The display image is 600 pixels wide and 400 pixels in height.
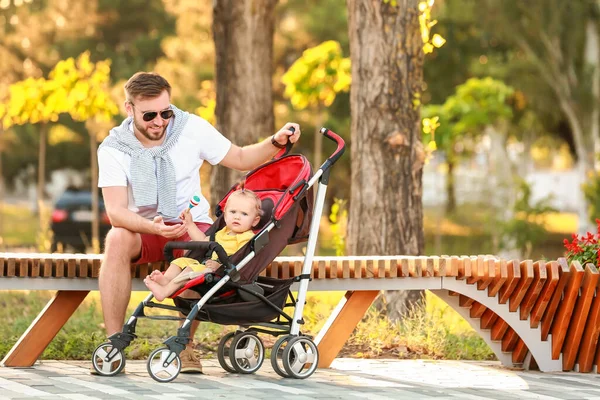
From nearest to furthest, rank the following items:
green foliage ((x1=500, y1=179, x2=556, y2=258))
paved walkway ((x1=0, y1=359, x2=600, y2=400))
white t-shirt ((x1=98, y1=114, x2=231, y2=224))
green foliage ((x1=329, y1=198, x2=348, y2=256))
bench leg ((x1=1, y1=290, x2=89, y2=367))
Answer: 1. paved walkway ((x1=0, y1=359, x2=600, y2=400))
2. white t-shirt ((x1=98, y1=114, x2=231, y2=224))
3. bench leg ((x1=1, y1=290, x2=89, y2=367))
4. green foliage ((x1=329, y1=198, x2=348, y2=256))
5. green foliage ((x1=500, y1=179, x2=556, y2=258))

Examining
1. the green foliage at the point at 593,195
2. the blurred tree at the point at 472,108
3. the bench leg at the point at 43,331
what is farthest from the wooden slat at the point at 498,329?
the green foliage at the point at 593,195

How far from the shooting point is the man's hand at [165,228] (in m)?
6.32

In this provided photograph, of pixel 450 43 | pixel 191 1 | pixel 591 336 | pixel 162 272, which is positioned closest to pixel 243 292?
pixel 162 272

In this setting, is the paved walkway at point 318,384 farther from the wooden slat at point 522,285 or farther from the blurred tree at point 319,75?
the blurred tree at point 319,75

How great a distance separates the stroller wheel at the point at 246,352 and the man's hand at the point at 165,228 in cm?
68

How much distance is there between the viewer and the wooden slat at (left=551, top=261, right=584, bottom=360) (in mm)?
7199

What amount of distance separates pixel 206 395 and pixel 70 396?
632 millimetres

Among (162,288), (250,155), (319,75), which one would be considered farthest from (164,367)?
(319,75)

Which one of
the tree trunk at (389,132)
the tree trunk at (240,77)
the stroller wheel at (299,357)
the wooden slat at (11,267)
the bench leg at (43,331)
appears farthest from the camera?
the tree trunk at (240,77)

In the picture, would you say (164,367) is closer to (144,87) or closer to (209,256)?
(209,256)

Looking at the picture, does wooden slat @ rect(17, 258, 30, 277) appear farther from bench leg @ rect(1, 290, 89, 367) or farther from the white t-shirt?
the white t-shirt

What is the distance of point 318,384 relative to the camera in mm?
6359

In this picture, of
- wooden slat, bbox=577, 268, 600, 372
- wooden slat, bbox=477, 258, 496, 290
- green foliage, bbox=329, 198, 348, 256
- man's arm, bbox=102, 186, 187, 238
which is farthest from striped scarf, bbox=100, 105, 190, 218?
green foliage, bbox=329, 198, 348, 256

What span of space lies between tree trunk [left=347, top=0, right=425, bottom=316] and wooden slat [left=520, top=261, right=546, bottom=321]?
7.01ft
